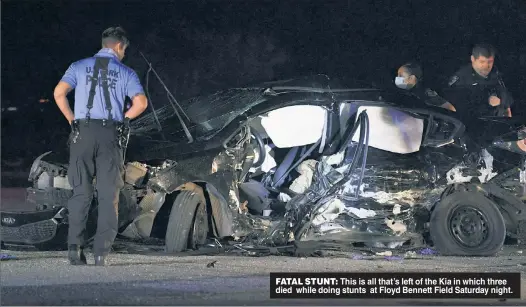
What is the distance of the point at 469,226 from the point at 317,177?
1.44 meters

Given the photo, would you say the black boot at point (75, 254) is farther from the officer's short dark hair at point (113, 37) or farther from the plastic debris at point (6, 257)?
the officer's short dark hair at point (113, 37)

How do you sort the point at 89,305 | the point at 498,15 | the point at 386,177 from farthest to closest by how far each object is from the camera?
the point at 498,15, the point at 386,177, the point at 89,305

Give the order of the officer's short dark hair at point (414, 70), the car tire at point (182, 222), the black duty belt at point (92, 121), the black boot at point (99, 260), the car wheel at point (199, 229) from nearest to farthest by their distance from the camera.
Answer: the black duty belt at point (92, 121), the black boot at point (99, 260), the car tire at point (182, 222), the car wheel at point (199, 229), the officer's short dark hair at point (414, 70)

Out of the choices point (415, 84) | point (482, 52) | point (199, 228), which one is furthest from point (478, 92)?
point (199, 228)

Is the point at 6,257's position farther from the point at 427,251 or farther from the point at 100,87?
the point at 427,251

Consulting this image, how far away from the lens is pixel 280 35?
557 inches

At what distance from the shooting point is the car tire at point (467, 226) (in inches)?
336

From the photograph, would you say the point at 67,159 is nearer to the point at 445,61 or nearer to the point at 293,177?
the point at 293,177

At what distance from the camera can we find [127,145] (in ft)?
26.5

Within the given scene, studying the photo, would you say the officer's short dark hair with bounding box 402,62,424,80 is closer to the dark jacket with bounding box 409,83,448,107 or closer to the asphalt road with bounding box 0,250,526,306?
the dark jacket with bounding box 409,83,448,107

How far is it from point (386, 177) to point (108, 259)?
8.33 feet

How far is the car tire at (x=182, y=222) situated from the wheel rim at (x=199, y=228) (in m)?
0.03

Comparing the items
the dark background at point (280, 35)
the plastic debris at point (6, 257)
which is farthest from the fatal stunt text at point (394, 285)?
the dark background at point (280, 35)

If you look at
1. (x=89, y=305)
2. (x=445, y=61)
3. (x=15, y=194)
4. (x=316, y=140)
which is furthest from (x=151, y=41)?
(x=89, y=305)
